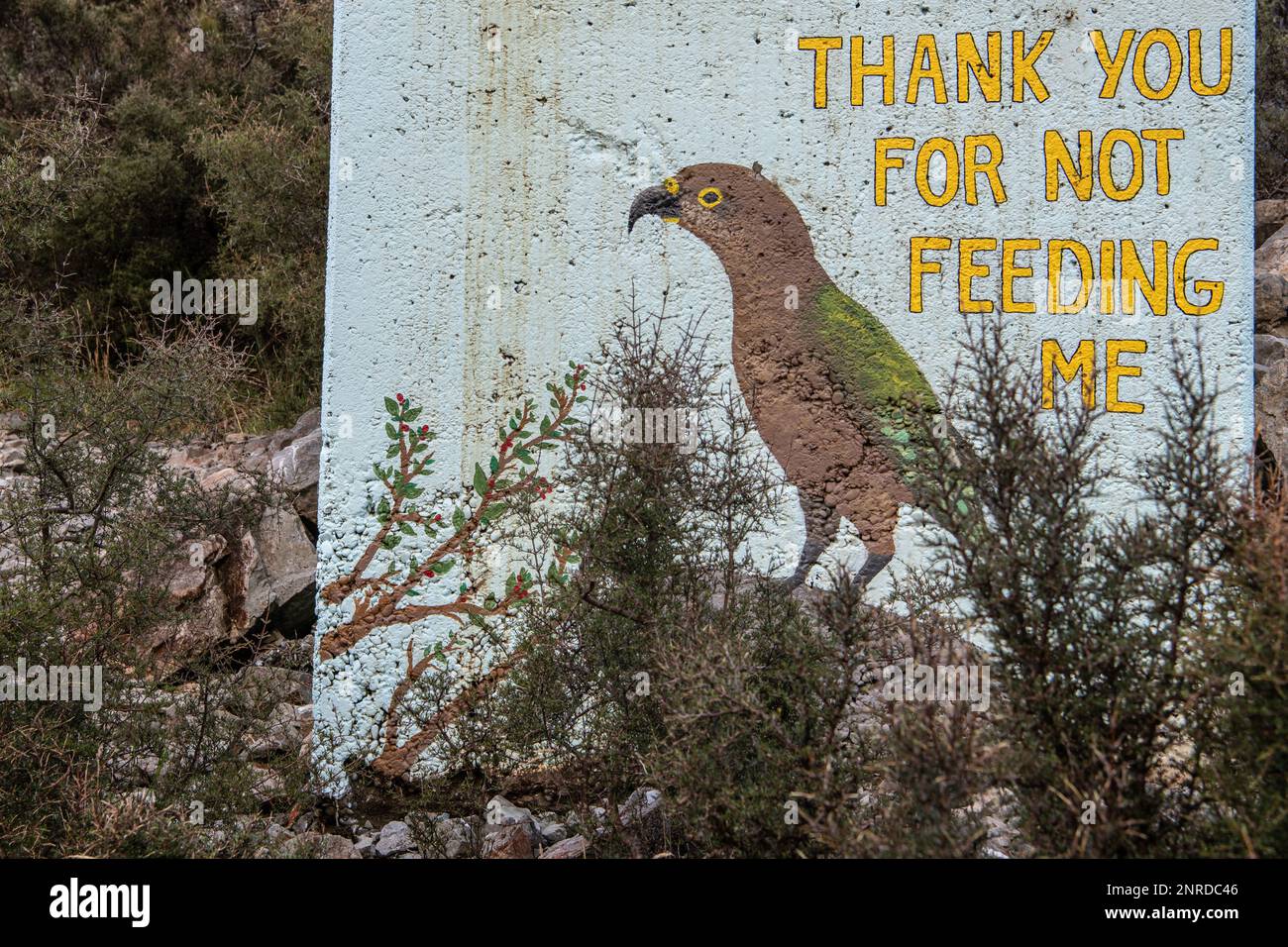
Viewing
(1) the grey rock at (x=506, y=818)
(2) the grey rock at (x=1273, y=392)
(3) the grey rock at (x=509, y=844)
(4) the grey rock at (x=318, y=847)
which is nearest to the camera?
(4) the grey rock at (x=318, y=847)

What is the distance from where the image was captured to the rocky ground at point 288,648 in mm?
4660

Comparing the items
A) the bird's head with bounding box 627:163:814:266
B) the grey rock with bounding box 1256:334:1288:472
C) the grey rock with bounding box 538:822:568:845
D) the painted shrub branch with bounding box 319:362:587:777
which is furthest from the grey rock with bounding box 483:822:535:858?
the grey rock with bounding box 1256:334:1288:472

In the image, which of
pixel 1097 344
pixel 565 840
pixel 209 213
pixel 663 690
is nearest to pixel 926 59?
pixel 1097 344

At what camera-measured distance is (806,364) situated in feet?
19.1

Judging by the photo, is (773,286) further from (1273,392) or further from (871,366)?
(1273,392)

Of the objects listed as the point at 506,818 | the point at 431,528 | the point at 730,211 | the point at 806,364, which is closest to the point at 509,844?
the point at 506,818

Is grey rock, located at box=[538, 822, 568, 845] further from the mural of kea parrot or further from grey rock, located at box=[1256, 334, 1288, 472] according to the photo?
grey rock, located at box=[1256, 334, 1288, 472]

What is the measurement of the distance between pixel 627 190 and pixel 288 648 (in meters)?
2.87

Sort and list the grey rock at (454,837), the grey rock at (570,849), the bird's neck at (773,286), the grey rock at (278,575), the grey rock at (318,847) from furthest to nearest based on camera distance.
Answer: the grey rock at (278,575) < the bird's neck at (773,286) < the grey rock at (454,837) < the grey rock at (570,849) < the grey rock at (318,847)

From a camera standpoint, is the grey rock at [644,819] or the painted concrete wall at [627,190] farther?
the painted concrete wall at [627,190]

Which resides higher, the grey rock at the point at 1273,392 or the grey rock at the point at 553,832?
the grey rock at the point at 1273,392

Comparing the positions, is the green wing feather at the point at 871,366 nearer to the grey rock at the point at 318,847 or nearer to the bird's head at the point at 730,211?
the bird's head at the point at 730,211

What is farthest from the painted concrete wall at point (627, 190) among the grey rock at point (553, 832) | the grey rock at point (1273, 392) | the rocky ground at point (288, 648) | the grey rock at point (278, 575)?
the grey rock at point (1273, 392)
